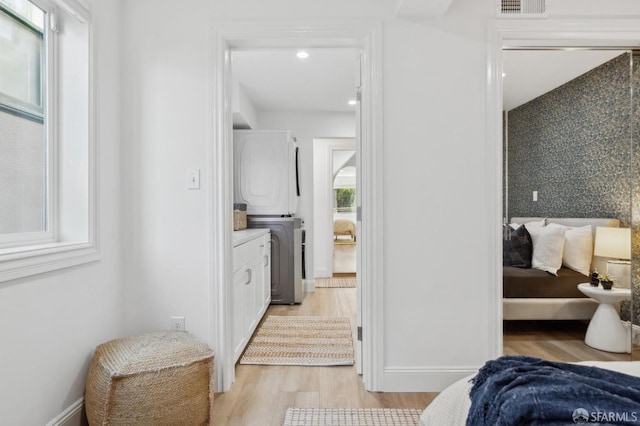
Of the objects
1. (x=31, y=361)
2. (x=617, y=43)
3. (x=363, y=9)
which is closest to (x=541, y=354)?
(x=617, y=43)

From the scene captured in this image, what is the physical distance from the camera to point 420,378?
6.95ft

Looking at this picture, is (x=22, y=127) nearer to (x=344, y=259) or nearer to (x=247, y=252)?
(x=247, y=252)

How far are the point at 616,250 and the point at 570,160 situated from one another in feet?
2.05

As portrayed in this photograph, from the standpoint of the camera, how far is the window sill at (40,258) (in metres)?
1.33

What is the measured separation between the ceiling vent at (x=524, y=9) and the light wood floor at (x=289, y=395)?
218cm

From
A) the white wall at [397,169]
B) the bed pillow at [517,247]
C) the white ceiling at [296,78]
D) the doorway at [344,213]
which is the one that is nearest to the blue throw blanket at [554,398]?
the white wall at [397,169]

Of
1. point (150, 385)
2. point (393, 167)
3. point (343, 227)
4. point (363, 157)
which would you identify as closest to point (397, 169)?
point (393, 167)

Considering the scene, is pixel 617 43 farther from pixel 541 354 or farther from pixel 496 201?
pixel 541 354

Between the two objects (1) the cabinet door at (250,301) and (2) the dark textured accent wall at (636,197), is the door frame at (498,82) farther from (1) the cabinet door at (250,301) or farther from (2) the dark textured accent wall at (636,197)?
(1) the cabinet door at (250,301)

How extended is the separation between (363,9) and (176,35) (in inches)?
42.2

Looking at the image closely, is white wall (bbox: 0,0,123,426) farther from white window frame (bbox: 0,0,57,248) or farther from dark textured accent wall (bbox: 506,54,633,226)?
dark textured accent wall (bbox: 506,54,633,226)

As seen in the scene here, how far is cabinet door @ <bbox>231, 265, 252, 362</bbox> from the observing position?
2471mm

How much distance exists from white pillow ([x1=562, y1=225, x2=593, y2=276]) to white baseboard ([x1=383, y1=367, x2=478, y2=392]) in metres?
0.93

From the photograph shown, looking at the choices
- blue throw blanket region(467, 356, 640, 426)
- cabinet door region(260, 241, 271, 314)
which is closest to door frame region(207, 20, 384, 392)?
blue throw blanket region(467, 356, 640, 426)
